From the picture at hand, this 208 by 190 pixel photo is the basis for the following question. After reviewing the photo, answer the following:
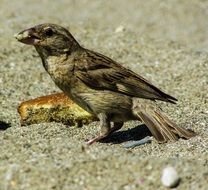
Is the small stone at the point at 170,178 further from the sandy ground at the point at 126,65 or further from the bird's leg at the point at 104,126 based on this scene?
the bird's leg at the point at 104,126

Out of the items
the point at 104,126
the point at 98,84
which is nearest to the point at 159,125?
the point at 104,126

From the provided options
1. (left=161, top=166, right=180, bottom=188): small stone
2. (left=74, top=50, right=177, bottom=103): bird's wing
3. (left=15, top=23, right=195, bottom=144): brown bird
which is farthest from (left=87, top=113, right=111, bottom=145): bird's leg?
(left=161, top=166, right=180, bottom=188): small stone

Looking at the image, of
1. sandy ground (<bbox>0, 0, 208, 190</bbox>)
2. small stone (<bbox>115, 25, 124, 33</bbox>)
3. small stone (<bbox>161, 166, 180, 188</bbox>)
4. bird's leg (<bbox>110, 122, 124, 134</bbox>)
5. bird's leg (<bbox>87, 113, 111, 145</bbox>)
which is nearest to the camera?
small stone (<bbox>161, 166, 180, 188</bbox>)

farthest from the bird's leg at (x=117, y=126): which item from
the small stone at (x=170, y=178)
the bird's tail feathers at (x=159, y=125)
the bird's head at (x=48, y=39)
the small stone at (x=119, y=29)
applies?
the small stone at (x=119, y=29)

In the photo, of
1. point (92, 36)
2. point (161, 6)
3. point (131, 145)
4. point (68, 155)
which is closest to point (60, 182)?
point (68, 155)

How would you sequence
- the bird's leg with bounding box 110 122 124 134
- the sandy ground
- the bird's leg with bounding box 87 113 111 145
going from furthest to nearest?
1. the bird's leg with bounding box 110 122 124 134
2. the bird's leg with bounding box 87 113 111 145
3. the sandy ground

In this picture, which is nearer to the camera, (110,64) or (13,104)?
(110,64)

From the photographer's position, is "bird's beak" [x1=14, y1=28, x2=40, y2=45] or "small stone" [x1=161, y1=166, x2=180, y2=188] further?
"bird's beak" [x1=14, y1=28, x2=40, y2=45]

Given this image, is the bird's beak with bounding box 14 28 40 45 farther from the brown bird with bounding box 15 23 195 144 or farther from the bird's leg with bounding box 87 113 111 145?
the bird's leg with bounding box 87 113 111 145

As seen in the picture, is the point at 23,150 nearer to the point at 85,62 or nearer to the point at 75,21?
the point at 85,62
